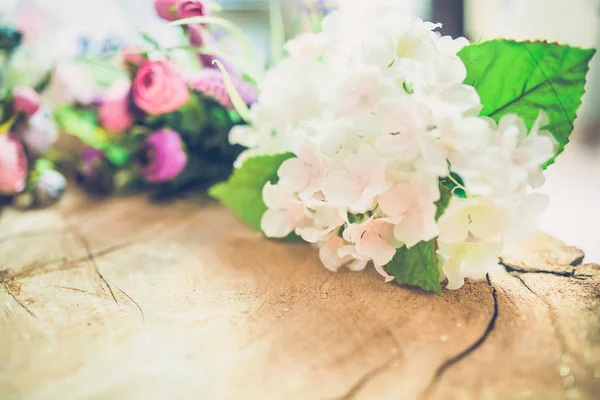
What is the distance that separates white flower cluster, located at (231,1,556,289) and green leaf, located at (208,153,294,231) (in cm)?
8

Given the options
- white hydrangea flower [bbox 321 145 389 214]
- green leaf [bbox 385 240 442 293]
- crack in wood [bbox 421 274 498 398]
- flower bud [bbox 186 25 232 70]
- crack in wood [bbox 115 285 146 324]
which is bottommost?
crack in wood [bbox 115 285 146 324]

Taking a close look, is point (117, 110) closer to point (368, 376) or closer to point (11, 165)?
point (11, 165)

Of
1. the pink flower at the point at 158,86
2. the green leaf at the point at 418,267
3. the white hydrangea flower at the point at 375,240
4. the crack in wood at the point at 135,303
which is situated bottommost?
the crack in wood at the point at 135,303

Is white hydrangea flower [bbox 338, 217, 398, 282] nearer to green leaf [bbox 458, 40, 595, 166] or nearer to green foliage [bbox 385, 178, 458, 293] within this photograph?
green foliage [bbox 385, 178, 458, 293]

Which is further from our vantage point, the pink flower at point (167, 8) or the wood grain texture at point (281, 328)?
the pink flower at point (167, 8)

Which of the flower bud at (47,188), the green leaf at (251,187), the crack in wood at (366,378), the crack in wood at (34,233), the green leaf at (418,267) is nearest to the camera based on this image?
the crack in wood at (366,378)

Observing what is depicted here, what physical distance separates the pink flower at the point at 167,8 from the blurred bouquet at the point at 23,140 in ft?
1.02

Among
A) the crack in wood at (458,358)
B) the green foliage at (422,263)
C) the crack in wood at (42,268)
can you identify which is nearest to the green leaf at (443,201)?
the green foliage at (422,263)

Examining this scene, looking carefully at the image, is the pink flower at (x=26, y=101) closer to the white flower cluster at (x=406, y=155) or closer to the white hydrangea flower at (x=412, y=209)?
the white flower cluster at (x=406, y=155)

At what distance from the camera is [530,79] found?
Result: 1.50 feet

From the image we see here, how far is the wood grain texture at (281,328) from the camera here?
375 millimetres

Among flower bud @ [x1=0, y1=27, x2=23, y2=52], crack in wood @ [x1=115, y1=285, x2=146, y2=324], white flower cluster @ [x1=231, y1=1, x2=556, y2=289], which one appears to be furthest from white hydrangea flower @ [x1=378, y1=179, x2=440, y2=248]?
flower bud @ [x1=0, y1=27, x2=23, y2=52]

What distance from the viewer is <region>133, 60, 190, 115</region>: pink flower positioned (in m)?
0.66

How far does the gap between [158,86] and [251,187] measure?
0.65 ft
